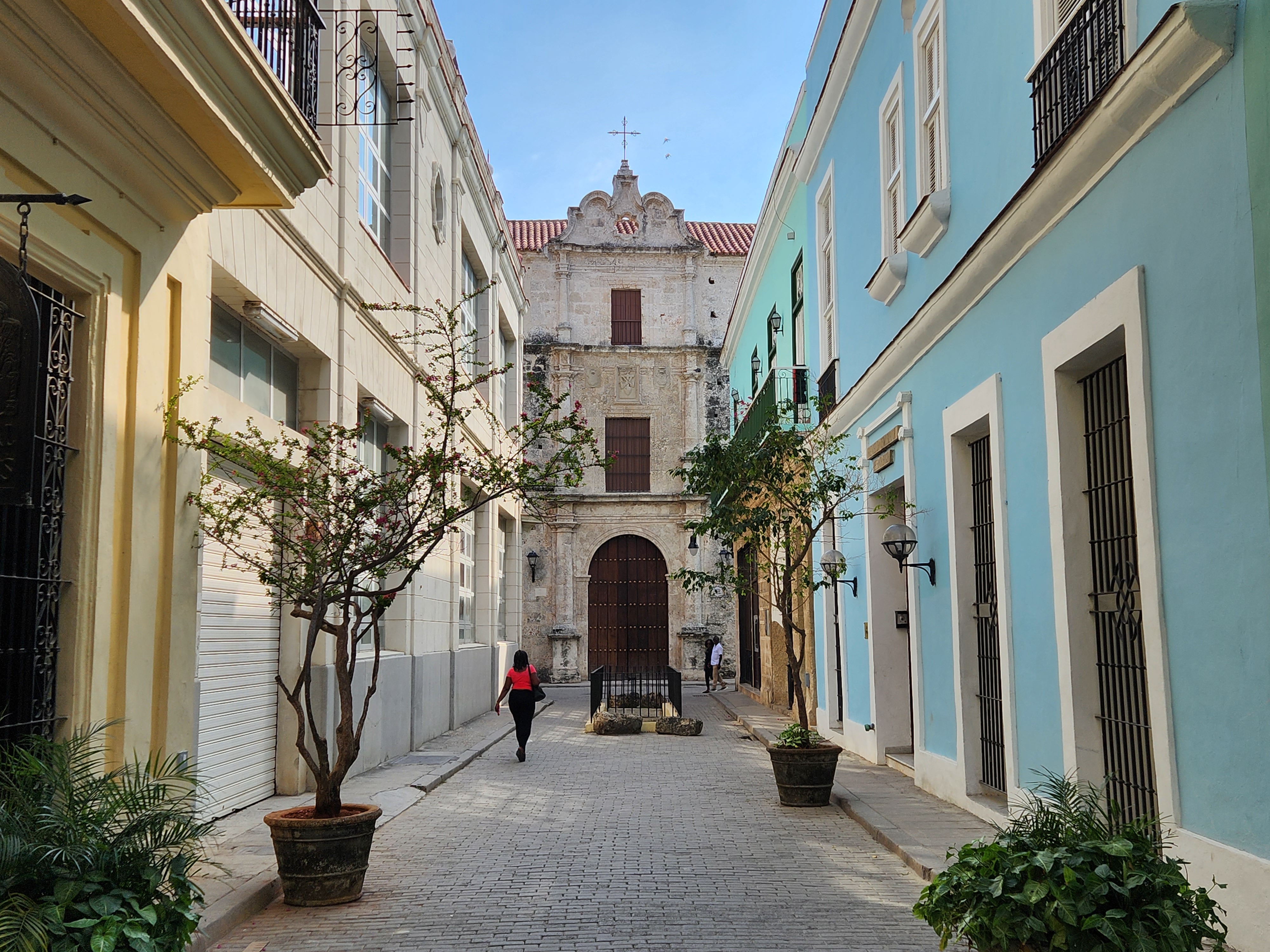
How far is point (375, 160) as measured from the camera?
1380 centimetres

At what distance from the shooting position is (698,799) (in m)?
10.8

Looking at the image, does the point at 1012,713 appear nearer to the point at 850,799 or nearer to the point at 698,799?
the point at 850,799

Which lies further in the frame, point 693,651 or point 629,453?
point 629,453

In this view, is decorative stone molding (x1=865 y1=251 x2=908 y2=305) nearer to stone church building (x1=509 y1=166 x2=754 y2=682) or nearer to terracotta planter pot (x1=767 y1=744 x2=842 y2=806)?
terracotta planter pot (x1=767 y1=744 x2=842 y2=806)

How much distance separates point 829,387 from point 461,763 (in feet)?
21.7

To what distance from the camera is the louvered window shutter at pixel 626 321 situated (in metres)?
33.7

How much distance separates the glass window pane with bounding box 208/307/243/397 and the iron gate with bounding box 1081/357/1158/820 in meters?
6.30

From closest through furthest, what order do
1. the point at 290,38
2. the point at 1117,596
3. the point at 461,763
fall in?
the point at 1117,596 → the point at 290,38 → the point at 461,763

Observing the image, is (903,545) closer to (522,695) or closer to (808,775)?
(808,775)

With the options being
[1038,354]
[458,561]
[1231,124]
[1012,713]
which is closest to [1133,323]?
[1231,124]

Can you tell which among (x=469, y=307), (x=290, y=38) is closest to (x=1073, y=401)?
(x=290, y=38)

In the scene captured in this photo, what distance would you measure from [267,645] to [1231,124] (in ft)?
27.9

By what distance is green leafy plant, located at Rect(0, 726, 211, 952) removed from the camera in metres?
3.90

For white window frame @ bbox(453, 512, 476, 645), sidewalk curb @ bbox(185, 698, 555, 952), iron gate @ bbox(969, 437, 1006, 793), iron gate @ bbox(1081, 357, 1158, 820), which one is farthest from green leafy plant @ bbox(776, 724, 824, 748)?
white window frame @ bbox(453, 512, 476, 645)
